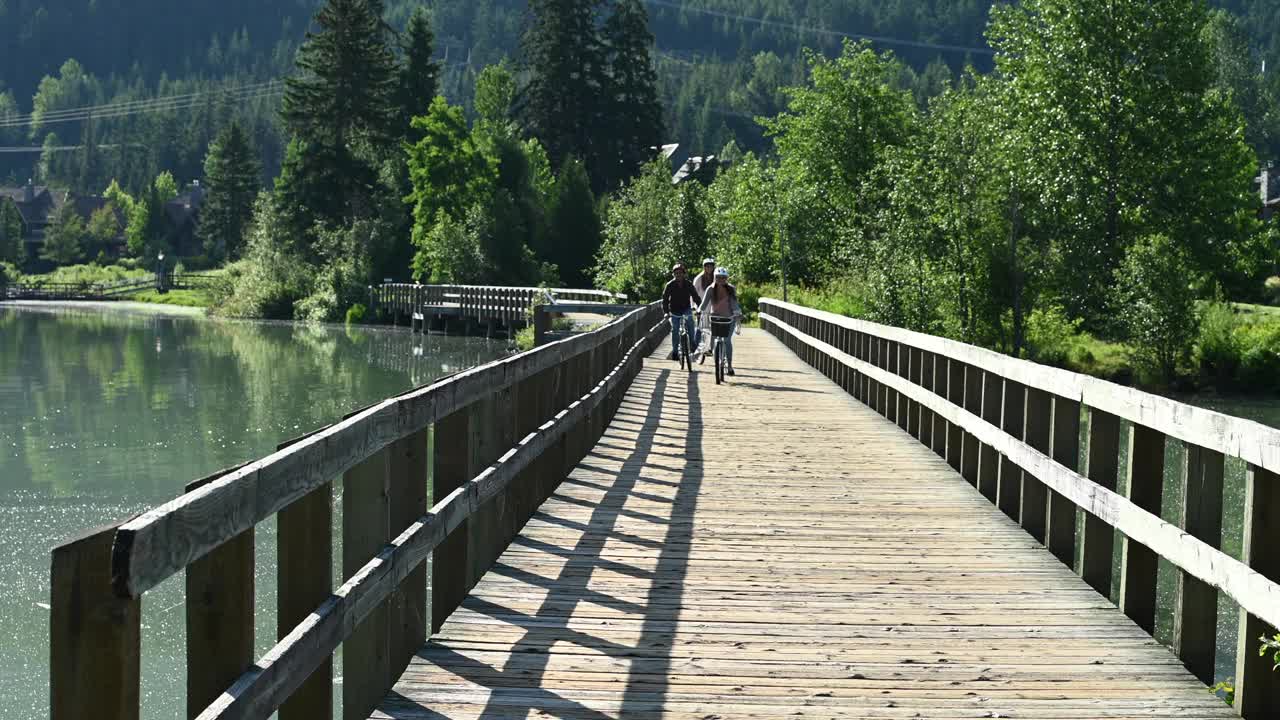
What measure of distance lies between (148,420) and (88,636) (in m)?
28.9

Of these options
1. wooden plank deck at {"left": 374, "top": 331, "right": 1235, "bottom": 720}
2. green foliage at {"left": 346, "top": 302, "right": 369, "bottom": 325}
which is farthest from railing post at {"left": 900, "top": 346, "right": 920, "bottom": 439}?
green foliage at {"left": 346, "top": 302, "right": 369, "bottom": 325}

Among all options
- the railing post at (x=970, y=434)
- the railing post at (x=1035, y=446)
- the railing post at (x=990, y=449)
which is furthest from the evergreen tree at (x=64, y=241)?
the railing post at (x=1035, y=446)

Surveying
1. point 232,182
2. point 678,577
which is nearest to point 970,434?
point 678,577

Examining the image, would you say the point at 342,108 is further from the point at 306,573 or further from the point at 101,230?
the point at 101,230

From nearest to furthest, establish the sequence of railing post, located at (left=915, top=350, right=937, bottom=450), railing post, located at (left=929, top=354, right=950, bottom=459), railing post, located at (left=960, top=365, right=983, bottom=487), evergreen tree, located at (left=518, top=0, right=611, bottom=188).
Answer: railing post, located at (left=960, top=365, right=983, bottom=487), railing post, located at (left=929, top=354, right=950, bottom=459), railing post, located at (left=915, top=350, right=937, bottom=450), evergreen tree, located at (left=518, top=0, right=611, bottom=188)

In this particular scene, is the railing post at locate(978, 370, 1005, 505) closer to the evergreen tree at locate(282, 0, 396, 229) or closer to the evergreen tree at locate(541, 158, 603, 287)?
the evergreen tree at locate(541, 158, 603, 287)

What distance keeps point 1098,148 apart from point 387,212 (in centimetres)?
4795

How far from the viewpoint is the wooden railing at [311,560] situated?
112 inches

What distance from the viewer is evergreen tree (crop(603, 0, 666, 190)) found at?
98.8 meters

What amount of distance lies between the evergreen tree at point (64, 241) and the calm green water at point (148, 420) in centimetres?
9969

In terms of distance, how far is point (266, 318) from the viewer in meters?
82.8

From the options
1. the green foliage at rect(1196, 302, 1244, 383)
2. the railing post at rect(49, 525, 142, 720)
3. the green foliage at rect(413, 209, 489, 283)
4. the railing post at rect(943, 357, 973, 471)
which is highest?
the green foliage at rect(413, 209, 489, 283)

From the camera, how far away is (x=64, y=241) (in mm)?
161000

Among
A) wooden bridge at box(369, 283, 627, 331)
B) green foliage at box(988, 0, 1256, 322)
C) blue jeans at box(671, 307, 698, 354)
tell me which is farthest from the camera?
wooden bridge at box(369, 283, 627, 331)
